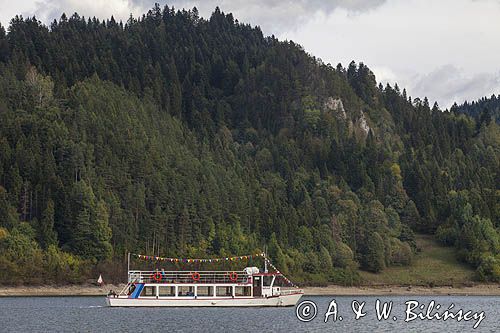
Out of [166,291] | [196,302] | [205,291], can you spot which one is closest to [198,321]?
[196,302]

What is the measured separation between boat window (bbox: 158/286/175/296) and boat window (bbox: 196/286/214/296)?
3.44 meters

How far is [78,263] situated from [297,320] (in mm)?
84605

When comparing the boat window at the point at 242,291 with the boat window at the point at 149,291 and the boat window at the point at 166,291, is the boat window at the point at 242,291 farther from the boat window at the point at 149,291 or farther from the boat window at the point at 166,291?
the boat window at the point at 149,291

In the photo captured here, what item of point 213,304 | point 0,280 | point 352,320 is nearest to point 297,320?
point 352,320

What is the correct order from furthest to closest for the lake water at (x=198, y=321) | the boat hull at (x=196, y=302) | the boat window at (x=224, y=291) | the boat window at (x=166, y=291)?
the boat window at (x=224, y=291), the boat window at (x=166, y=291), the boat hull at (x=196, y=302), the lake water at (x=198, y=321)

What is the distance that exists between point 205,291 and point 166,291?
211 inches

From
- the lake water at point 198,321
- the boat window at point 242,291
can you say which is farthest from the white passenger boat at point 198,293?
the lake water at point 198,321

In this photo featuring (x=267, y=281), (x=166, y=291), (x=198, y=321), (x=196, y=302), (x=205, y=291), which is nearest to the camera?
(x=198, y=321)

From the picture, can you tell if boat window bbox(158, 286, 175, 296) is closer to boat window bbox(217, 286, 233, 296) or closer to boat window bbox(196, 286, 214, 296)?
boat window bbox(196, 286, 214, 296)

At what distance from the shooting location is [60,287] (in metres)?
179

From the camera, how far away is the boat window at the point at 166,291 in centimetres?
13125

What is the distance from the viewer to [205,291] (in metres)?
132

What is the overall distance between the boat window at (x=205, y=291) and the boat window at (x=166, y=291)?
344 cm

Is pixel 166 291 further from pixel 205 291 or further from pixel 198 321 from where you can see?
pixel 198 321
